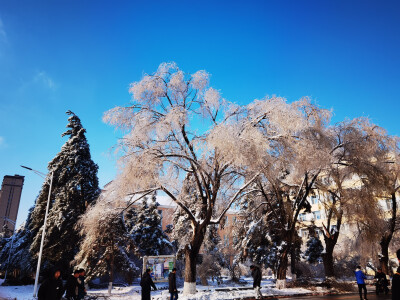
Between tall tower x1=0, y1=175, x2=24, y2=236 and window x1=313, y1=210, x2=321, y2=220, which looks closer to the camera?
window x1=313, y1=210, x2=321, y2=220

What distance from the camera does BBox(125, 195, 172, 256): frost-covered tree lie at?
31547 mm

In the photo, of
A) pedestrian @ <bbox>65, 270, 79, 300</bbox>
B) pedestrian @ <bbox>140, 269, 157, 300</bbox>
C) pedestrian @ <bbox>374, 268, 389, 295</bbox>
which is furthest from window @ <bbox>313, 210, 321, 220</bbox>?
pedestrian @ <bbox>65, 270, 79, 300</bbox>

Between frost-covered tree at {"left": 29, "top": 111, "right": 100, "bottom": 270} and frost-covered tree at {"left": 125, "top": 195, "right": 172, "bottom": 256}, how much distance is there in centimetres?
578

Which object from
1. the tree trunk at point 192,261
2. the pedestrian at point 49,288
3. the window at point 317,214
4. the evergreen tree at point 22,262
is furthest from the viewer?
the window at point 317,214

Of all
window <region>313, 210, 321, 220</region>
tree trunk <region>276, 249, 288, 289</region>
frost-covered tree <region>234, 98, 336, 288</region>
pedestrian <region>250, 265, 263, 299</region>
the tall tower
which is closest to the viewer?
pedestrian <region>250, 265, 263, 299</region>

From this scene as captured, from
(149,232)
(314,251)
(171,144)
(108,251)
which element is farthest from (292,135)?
(314,251)

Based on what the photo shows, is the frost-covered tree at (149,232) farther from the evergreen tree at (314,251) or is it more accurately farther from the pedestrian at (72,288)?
the pedestrian at (72,288)

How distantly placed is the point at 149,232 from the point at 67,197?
9.27 m

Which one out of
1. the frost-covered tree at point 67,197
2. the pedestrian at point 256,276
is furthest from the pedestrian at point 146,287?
the frost-covered tree at point 67,197

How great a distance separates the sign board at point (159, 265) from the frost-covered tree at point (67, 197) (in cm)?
1141

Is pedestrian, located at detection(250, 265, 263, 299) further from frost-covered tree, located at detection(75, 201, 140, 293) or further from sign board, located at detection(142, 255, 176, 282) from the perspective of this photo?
frost-covered tree, located at detection(75, 201, 140, 293)

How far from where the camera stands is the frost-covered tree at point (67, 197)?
26469mm

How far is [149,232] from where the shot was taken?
32.2m

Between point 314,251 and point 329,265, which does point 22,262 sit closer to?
point 329,265
